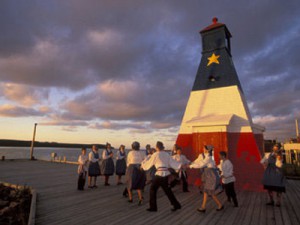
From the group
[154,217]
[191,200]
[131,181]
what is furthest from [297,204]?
[131,181]

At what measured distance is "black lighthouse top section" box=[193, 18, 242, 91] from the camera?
10242 millimetres

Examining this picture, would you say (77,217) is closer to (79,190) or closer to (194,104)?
(79,190)

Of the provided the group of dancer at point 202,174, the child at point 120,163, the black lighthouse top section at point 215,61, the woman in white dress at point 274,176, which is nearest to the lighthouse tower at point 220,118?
the black lighthouse top section at point 215,61

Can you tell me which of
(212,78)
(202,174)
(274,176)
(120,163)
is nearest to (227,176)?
(202,174)

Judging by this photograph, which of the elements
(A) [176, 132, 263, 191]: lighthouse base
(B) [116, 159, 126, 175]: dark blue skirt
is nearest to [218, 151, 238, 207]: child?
(A) [176, 132, 263, 191]: lighthouse base

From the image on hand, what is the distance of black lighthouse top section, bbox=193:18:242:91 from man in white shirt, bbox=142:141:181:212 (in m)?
5.98

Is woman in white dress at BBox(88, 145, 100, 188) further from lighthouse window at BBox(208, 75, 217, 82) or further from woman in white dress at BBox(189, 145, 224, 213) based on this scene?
lighthouse window at BBox(208, 75, 217, 82)

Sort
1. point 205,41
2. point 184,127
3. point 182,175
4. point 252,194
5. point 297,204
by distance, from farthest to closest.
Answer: point 205,41, point 184,127, point 182,175, point 252,194, point 297,204

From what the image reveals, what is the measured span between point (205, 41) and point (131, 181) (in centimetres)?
873

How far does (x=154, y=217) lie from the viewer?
5051 mm

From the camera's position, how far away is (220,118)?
927cm

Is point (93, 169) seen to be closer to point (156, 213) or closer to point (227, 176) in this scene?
point (156, 213)

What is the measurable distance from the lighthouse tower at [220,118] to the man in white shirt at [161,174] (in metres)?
4.03

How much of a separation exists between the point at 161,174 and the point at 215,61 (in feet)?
24.3
